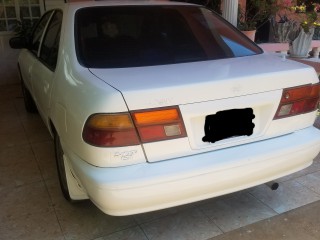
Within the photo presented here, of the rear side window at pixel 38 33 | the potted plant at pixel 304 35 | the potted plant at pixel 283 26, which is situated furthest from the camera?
the potted plant at pixel 283 26

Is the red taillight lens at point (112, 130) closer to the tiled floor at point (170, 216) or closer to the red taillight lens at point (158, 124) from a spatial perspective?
the red taillight lens at point (158, 124)

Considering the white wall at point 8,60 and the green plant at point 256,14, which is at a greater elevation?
the green plant at point 256,14

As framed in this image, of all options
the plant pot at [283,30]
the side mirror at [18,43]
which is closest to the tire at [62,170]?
the side mirror at [18,43]

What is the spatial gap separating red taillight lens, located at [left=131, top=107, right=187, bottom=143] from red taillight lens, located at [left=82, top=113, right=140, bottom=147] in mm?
42

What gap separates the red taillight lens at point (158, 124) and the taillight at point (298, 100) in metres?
0.69

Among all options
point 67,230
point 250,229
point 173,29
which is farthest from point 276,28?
point 67,230

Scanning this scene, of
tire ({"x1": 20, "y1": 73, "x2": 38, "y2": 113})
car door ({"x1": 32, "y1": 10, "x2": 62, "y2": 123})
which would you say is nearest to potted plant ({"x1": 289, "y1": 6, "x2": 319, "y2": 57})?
car door ({"x1": 32, "y1": 10, "x2": 62, "y2": 123})

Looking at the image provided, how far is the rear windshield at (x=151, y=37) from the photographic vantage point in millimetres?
2453

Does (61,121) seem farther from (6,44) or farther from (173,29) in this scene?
(6,44)

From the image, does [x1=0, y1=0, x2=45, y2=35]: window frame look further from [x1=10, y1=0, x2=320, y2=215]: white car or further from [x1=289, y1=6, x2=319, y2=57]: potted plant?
[x1=289, y1=6, x2=319, y2=57]: potted plant

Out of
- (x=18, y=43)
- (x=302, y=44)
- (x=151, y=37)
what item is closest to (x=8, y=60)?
(x=18, y=43)

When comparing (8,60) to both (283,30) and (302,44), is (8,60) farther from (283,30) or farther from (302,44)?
(283,30)

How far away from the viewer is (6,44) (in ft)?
Result: 22.0

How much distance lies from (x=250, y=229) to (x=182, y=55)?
1315mm
